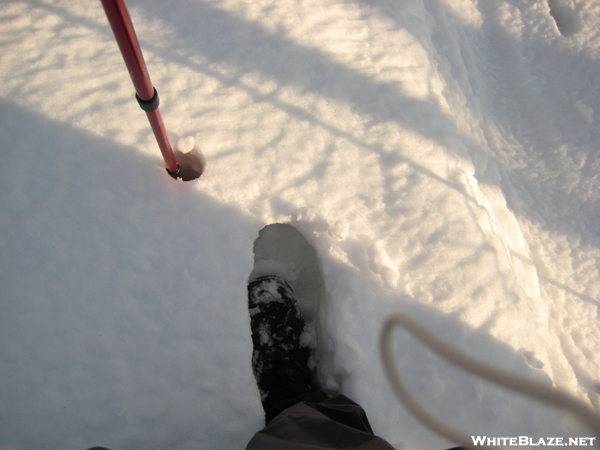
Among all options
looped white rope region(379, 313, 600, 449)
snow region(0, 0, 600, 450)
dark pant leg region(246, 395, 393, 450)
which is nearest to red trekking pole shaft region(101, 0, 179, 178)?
snow region(0, 0, 600, 450)

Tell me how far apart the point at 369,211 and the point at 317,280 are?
446 mm

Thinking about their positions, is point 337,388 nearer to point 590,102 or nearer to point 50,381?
point 50,381

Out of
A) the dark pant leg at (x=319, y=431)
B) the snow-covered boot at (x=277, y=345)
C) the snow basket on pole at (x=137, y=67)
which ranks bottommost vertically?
the snow-covered boot at (x=277, y=345)

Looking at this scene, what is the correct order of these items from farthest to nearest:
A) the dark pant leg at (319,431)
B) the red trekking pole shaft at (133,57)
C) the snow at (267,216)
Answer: the snow at (267,216) < the dark pant leg at (319,431) < the red trekking pole shaft at (133,57)

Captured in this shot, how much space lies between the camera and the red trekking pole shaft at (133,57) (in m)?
0.80

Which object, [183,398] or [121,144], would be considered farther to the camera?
[121,144]

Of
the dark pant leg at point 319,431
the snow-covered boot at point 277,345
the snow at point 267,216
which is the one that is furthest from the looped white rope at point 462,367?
the snow-covered boot at point 277,345

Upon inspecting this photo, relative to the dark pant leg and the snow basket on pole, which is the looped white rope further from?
the snow basket on pole

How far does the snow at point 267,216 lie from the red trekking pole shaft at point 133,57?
0.40m

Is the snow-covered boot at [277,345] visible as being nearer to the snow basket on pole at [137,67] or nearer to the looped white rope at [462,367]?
the looped white rope at [462,367]

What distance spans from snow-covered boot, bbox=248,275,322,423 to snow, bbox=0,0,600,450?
0.43ft

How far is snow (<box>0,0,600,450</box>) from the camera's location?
1235 millimetres

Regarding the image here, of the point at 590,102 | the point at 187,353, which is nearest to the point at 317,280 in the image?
the point at 187,353

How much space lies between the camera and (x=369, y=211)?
1.51 meters
